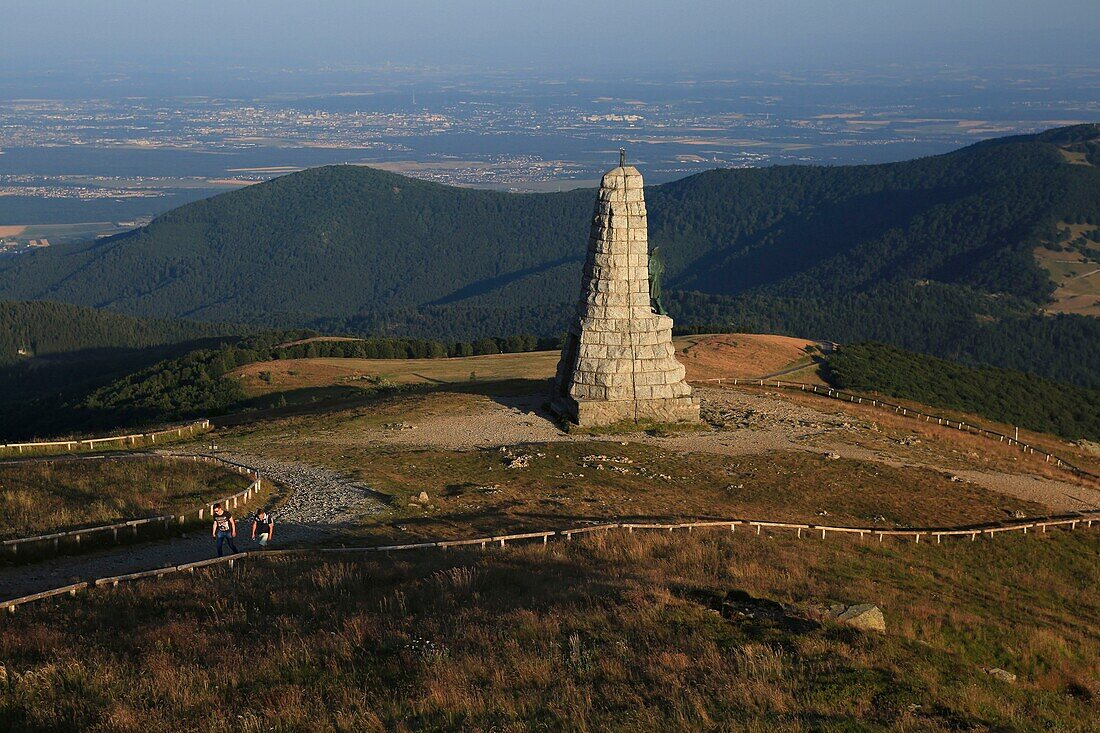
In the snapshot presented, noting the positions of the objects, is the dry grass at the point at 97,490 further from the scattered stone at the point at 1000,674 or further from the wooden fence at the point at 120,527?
the scattered stone at the point at 1000,674

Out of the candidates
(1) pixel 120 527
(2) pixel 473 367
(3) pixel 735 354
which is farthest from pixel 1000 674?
(3) pixel 735 354

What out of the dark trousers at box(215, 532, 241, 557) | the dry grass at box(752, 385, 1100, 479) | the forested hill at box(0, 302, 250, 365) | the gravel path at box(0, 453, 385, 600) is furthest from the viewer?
the forested hill at box(0, 302, 250, 365)

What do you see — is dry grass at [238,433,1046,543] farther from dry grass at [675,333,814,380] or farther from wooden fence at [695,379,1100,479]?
dry grass at [675,333,814,380]

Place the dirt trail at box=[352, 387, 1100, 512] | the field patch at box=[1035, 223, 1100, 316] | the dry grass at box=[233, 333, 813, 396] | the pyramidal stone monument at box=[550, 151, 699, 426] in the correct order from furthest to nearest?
1. the field patch at box=[1035, 223, 1100, 316]
2. the dry grass at box=[233, 333, 813, 396]
3. the pyramidal stone monument at box=[550, 151, 699, 426]
4. the dirt trail at box=[352, 387, 1100, 512]

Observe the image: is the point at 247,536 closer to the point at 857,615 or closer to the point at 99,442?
the point at 857,615

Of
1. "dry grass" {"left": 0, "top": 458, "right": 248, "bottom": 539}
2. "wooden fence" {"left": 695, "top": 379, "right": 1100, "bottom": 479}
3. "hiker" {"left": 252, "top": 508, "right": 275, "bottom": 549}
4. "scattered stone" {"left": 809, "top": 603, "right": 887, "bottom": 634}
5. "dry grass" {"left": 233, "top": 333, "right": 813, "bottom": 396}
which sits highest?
"scattered stone" {"left": 809, "top": 603, "right": 887, "bottom": 634}

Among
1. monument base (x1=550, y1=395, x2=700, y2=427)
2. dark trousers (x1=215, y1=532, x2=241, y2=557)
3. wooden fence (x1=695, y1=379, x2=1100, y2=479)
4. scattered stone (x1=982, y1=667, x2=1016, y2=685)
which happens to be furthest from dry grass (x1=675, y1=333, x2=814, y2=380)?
scattered stone (x1=982, y1=667, x2=1016, y2=685)

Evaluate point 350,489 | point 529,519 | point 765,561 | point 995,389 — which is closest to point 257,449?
point 350,489
